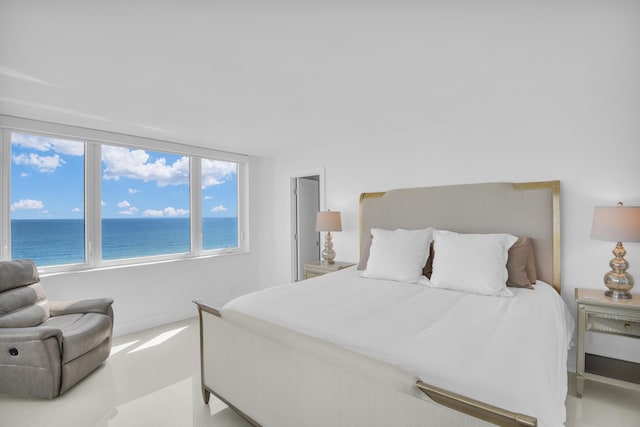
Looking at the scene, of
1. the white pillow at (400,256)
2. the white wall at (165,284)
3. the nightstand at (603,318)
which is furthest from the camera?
the white wall at (165,284)

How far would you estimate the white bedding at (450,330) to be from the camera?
114 cm

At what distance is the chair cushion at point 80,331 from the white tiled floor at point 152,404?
30cm

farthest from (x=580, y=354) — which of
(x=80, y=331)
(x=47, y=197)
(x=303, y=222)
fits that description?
(x=47, y=197)

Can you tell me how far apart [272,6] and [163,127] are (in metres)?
2.45

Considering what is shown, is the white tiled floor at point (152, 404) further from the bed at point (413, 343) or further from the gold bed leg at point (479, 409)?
the gold bed leg at point (479, 409)

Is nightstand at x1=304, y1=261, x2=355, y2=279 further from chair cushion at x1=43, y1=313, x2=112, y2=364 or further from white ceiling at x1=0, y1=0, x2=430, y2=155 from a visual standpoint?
chair cushion at x1=43, y1=313, x2=112, y2=364

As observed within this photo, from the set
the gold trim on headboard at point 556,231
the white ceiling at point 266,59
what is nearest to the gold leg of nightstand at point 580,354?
the gold trim on headboard at point 556,231

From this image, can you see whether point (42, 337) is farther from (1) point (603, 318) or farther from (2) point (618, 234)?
(2) point (618, 234)

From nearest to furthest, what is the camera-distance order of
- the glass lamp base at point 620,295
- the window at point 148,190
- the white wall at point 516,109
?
the white wall at point 516,109 < the glass lamp base at point 620,295 < the window at point 148,190

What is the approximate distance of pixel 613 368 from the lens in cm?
230

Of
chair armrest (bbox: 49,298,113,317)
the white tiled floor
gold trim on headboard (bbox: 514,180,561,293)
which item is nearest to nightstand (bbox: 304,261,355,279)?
the white tiled floor

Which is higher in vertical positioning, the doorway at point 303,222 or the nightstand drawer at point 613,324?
the doorway at point 303,222

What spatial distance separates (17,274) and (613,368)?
4.97m

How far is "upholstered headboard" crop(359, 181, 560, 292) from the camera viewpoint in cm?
266
